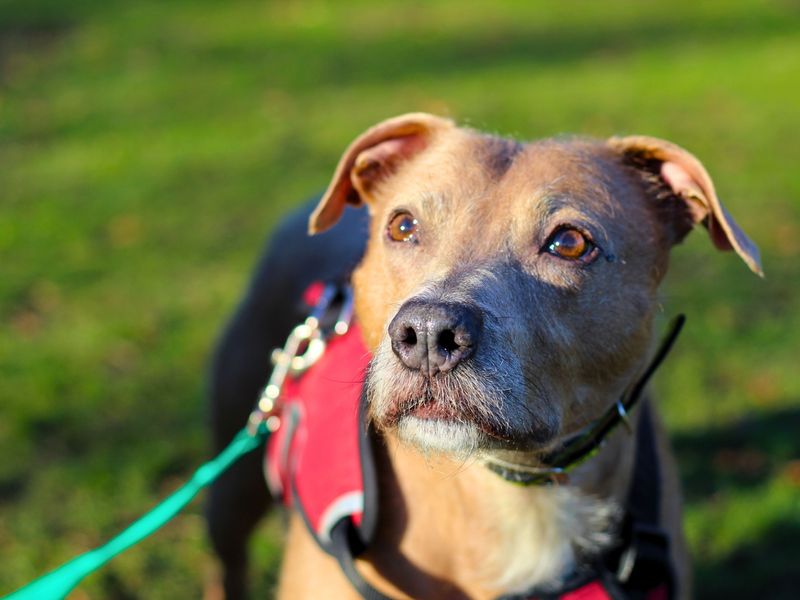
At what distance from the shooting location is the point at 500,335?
2521mm

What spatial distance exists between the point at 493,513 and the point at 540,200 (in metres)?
0.95

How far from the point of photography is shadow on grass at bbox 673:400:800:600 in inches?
190

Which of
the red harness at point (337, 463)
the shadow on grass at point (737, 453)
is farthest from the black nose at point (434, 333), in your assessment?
the shadow on grass at point (737, 453)

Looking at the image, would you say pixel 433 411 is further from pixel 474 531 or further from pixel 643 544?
pixel 643 544

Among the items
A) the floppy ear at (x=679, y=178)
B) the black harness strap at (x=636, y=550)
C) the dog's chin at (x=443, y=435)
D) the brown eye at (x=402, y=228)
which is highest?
the floppy ear at (x=679, y=178)

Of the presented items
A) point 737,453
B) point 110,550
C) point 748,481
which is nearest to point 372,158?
point 110,550

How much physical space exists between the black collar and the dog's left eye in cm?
40

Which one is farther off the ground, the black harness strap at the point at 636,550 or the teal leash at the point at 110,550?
the black harness strap at the point at 636,550

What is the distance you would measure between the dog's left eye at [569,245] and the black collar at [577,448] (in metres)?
0.40

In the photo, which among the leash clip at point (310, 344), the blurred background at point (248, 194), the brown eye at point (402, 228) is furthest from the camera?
the blurred background at point (248, 194)

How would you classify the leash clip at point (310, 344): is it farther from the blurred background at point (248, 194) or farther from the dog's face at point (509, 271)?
the blurred background at point (248, 194)

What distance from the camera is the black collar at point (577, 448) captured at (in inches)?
115

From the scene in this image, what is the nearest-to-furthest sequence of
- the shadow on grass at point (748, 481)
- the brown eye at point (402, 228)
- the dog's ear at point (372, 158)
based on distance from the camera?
the brown eye at point (402, 228)
the dog's ear at point (372, 158)
the shadow on grass at point (748, 481)

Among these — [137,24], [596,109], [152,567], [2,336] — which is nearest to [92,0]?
[137,24]
